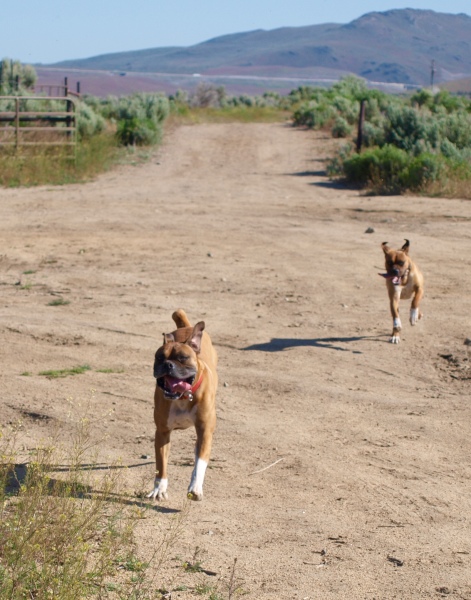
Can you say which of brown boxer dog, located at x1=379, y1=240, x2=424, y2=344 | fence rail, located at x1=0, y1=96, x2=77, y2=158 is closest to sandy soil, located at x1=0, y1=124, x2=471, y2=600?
brown boxer dog, located at x1=379, y1=240, x2=424, y2=344

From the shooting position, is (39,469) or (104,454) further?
(104,454)

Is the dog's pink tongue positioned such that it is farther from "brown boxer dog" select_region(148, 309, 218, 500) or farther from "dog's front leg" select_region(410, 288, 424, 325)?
"dog's front leg" select_region(410, 288, 424, 325)

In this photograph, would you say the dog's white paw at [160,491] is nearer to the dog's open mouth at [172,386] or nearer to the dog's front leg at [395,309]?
the dog's open mouth at [172,386]

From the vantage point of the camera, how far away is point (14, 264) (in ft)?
47.5

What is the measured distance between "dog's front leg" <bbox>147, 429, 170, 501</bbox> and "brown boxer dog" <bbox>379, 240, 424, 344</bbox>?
4.73 meters

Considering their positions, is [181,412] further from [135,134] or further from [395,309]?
[135,134]

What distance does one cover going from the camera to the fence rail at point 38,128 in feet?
84.4

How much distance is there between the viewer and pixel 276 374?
30.7 feet

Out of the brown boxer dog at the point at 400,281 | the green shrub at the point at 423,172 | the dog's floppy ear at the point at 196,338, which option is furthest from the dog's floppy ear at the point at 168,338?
the green shrub at the point at 423,172

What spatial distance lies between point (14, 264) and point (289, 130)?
29.1 meters

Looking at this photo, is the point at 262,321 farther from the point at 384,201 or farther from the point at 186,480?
the point at 384,201

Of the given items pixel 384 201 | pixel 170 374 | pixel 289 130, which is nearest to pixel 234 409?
pixel 170 374

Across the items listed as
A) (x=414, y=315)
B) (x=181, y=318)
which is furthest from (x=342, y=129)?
(x=181, y=318)

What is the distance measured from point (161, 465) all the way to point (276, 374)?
3.52m
